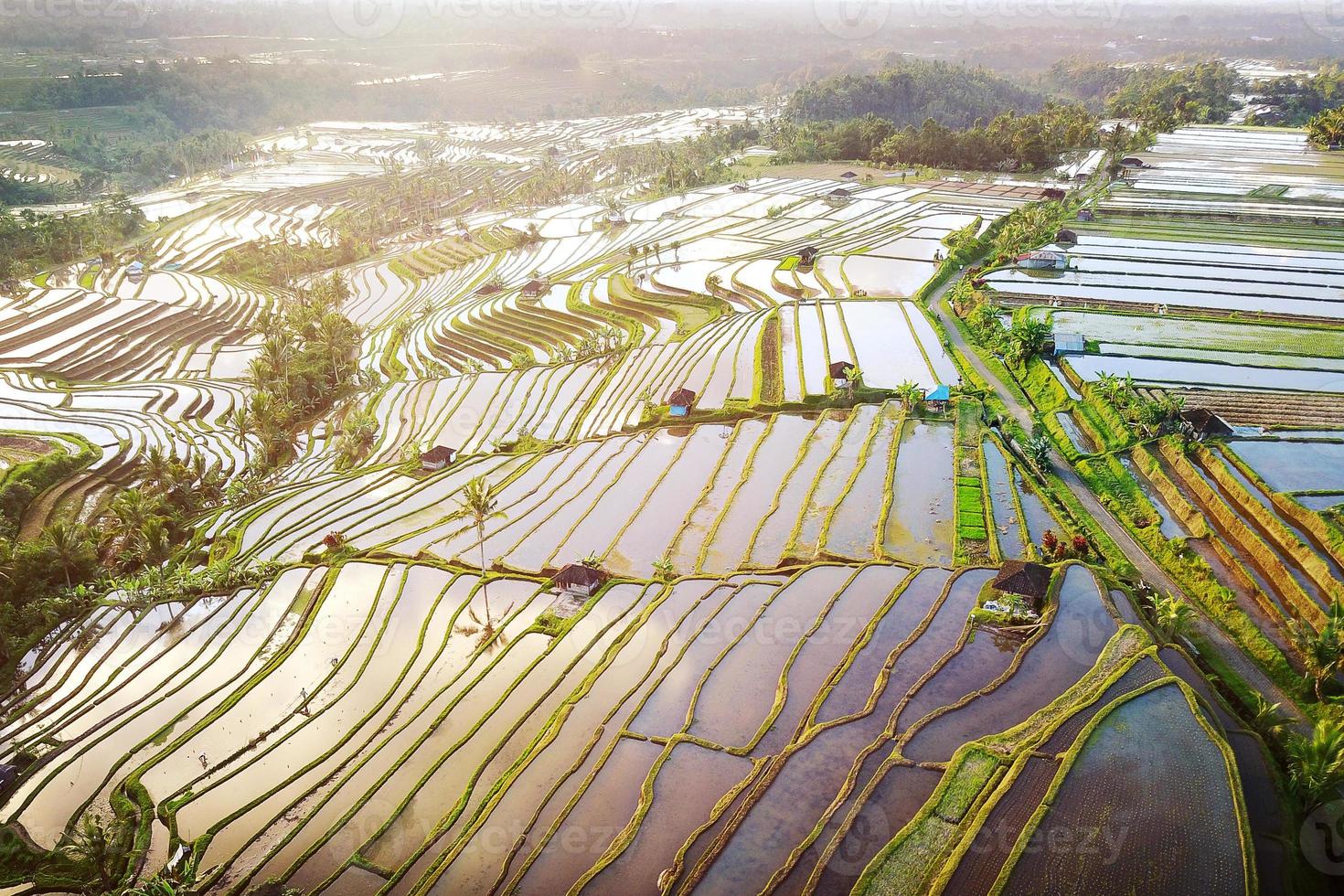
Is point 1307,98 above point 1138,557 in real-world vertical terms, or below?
above

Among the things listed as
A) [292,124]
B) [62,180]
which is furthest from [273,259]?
[292,124]

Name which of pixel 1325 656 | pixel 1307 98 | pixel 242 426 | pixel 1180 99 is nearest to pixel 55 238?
pixel 242 426

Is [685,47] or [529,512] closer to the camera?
[529,512]

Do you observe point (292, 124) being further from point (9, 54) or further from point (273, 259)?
point (273, 259)

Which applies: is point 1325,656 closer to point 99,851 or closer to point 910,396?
point 910,396

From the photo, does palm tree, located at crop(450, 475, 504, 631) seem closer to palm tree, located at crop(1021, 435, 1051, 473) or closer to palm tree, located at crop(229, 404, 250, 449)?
palm tree, located at crop(229, 404, 250, 449)
